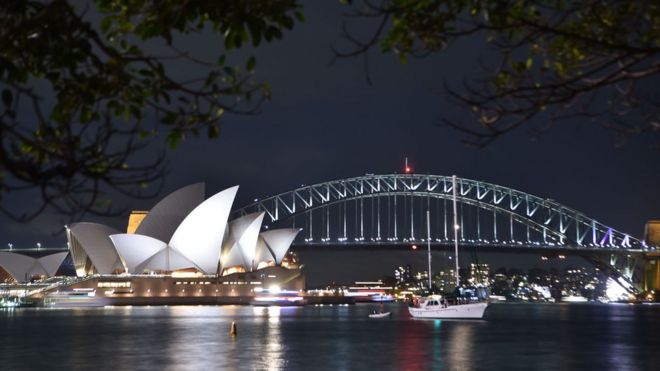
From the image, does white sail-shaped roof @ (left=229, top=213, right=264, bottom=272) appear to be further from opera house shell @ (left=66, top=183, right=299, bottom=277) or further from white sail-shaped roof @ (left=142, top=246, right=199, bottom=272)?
white sail-shaped roof @ (left=142, top=246, right=199, bottom=272)

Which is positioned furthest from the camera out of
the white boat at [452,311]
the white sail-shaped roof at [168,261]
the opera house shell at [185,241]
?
the white sail-shaped roof at [168,261]

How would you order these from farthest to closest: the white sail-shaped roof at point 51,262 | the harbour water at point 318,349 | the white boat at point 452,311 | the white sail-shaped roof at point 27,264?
the white sail-shaped roof at point 51,262 < the white sail-shaped roof at point 27,264 < the white boat at point 452,311 < the harbour water at point 318,349

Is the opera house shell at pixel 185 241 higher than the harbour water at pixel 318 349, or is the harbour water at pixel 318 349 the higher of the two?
the opera house shell at pixel 185 241

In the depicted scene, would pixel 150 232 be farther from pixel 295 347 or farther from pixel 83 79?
pixel 83 79

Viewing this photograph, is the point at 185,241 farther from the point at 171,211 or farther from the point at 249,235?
the point at 249,235

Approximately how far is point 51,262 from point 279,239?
50.2 meters

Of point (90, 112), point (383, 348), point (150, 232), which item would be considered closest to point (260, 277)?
point (150, 232)

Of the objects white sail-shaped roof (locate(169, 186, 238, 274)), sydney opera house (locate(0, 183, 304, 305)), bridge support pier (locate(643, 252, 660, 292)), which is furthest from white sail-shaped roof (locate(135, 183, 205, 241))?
bridge support pier (locate(643, 252, 660, 292))

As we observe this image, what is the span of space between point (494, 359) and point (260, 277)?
10263 cm

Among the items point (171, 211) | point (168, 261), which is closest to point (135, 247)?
point (168, 261)

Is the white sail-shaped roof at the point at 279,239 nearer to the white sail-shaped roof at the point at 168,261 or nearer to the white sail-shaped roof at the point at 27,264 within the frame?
the white sail-shaped roof at the point at 168,261

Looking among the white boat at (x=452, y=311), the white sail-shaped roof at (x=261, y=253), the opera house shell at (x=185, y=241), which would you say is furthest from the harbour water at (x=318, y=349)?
the white sail-shaped roof at (x=261, y=253)

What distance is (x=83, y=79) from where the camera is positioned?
7109mm

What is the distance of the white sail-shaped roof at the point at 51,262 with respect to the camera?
159250 mm
